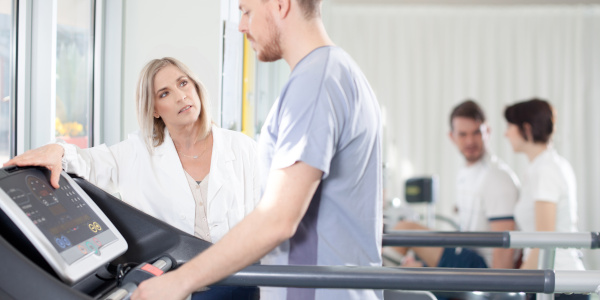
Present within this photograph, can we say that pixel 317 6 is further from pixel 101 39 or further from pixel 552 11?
pixel 552 11

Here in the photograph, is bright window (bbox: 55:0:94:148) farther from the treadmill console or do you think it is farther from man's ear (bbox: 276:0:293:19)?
man's ear (bbox: 276:0:293:19)

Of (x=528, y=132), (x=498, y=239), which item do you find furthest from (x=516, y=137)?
(x=498, y=239)

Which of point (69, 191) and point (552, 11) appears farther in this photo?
point (552, 11)

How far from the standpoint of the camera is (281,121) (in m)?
0.90

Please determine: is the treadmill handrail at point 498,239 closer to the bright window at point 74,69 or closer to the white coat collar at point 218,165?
the white coat collar at point 218,165

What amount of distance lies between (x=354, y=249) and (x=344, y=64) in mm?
309

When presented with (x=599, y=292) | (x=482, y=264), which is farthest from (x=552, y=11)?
(x=599, y=292)

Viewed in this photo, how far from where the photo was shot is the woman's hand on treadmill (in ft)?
3.06

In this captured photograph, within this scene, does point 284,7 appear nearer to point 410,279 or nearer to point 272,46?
point 272,46

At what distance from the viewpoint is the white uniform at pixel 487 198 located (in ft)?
8.96

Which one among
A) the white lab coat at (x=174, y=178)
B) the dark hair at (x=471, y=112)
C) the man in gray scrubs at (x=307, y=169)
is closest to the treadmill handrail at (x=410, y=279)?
the man in gray scrubs at (x=307, y=169)

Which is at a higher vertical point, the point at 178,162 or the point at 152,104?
the point at 152,104

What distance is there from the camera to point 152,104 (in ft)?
3.47

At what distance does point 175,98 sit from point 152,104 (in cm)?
4
